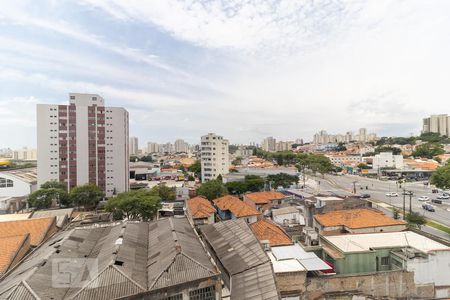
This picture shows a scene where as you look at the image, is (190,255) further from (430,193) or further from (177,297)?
(430,193)

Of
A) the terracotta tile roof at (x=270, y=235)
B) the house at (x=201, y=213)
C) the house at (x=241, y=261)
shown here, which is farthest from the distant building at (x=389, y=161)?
the house at (x=241, y=261)

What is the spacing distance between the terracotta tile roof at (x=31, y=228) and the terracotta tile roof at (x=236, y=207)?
17.6m

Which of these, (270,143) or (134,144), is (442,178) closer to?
(270,143)

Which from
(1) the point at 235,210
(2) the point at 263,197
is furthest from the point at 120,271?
(2) the point at 263,197

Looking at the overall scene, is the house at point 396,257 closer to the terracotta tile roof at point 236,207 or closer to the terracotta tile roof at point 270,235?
the terracotta tile roof at point 270,235

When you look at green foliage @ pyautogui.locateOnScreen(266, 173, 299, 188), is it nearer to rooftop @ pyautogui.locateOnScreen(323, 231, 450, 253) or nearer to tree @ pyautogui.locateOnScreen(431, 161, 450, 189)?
tree @ pyautogui.locateOnScreen(431, 161, 450, 189)

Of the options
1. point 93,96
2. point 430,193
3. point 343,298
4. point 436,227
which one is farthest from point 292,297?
point 93,96

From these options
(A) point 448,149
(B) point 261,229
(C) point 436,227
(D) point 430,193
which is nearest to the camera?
(B) point 261,229

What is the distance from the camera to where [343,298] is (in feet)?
44.7

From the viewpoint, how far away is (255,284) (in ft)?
41.2

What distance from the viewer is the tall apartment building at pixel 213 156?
67375 millimetres

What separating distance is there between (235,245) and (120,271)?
278 inches

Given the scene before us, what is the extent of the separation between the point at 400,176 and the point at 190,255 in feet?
241

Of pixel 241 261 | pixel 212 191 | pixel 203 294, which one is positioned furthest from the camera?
pixel 212 191
